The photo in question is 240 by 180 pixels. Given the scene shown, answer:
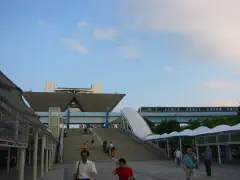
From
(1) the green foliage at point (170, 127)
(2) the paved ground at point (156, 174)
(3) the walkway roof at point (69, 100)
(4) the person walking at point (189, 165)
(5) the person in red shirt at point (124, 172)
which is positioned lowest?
(2) the paved ground at point (156, 174)

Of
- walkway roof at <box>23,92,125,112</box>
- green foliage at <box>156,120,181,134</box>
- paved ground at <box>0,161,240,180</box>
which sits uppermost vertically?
walkway roof at <box>23,92,125,112</box>

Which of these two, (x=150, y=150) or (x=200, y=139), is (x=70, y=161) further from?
(x=200, y=139)

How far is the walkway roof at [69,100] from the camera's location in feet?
223

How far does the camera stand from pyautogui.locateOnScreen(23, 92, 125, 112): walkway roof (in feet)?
223

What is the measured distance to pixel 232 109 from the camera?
71438 mm

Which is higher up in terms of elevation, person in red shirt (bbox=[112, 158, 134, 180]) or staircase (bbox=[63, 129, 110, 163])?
person in red shirt (bbox=[112, 158, 134, 180])

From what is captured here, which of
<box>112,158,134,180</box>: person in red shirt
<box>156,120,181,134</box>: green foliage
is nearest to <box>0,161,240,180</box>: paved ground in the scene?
<box>112,158,134,180</box>: person in red shirt

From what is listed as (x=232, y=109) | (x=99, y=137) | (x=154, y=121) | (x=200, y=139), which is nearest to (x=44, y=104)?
(x=154, y=121)

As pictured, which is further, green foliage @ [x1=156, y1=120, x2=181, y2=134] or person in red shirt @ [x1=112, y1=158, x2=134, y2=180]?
green foliage @ [x1=156, y1=120, x2=181, y2=134]

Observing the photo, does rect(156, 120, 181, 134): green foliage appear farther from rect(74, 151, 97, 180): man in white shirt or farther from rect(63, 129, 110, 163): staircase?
rect(74, 151, 97, 180): man in white shirt

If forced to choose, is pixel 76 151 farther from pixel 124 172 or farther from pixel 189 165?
pixel 124 172

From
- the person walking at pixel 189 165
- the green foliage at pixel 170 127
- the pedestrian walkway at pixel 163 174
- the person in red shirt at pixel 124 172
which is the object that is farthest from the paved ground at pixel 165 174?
the green foliage at pixel 170 127

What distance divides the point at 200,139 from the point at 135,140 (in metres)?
11.5

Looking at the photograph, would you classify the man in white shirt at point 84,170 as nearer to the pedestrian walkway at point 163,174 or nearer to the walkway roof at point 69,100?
the pedestrian walkway at point 163,174
